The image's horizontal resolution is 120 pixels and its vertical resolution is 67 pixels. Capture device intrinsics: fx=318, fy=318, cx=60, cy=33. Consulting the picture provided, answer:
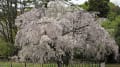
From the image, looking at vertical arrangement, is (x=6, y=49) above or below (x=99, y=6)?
below

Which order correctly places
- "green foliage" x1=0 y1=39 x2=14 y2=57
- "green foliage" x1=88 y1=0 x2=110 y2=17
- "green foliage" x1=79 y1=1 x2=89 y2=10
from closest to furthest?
"green foliage" x1=0 y1=39 x2=14 y2=57 < "green foliage" x1=88 y1=0 x2=110 y2=17 < "green foliage" x1=79 y1=1 x2=89 y2=10

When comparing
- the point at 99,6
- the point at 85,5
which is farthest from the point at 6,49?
the point at 85,5

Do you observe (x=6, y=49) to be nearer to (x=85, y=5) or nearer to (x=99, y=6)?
(x=99, y=6)

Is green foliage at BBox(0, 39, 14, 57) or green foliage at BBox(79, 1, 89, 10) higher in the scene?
green foliage at BBox(79, 1, 89, 10)

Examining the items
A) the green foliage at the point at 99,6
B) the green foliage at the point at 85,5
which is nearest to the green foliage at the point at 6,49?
the green foliage at the point at 99,6

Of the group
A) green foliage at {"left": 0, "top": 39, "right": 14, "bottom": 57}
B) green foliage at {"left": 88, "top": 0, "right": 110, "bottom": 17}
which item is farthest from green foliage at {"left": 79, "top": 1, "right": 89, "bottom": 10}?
green foliage at {"left": 0, "top": 39, "right": 14, "bottom": 57}

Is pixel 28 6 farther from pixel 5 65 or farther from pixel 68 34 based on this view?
Answer: pixel 68 34

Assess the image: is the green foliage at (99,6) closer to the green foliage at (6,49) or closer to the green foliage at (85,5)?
the green foliage at (85,5)

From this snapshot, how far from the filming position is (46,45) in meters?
14.4

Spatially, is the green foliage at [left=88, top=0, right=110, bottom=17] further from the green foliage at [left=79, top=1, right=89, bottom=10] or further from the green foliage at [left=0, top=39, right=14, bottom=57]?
the green foliage at [left=0, top=39, right=14, bottom=57]

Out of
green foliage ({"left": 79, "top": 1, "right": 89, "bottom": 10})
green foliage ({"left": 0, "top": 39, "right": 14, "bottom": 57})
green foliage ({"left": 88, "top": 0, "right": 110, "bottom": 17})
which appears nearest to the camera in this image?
green foliage ({"left": 0, "top": 39, "right": 14, "bottom": 57})

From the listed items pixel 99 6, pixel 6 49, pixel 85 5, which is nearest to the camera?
pixel 6 49

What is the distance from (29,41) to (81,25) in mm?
3202

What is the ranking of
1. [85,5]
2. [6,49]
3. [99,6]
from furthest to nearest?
[85,5]
[99,6]
[6,49]
